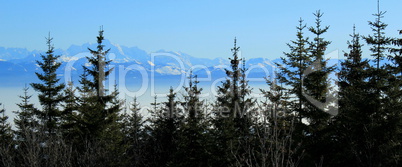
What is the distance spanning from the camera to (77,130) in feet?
87.4

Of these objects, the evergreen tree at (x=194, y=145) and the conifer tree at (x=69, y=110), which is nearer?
the evergreen tree at (x=194, y=145)

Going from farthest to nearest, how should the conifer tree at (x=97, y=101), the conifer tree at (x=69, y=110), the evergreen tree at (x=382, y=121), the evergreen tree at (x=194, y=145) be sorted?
1. the conifer tree at (x=69, y=110)
2. the conifer tree at (x=97, y=101)
3. the evergreen tree at (x=194, y=145)
4. the evergreen tree at (x=382, y=121)

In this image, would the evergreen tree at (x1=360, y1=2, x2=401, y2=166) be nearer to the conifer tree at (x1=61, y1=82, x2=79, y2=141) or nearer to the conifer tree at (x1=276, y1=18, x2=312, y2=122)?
the conifer tree at (x1=276, y1=18, x2=312, y2=122)

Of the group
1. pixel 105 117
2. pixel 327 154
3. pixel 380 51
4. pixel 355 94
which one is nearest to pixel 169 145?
pixel 105 117

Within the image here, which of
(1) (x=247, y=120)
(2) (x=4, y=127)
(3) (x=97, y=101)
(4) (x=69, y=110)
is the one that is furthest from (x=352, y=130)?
(2) (x=4, y=127)

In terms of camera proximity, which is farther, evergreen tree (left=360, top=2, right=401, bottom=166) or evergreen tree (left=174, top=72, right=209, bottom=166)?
evergreen tree (left=174, top=72, right=209, bottom=166)

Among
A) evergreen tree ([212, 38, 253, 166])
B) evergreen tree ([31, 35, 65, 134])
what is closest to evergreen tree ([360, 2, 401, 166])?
evergreen tree ([212, 38, 253, 166])

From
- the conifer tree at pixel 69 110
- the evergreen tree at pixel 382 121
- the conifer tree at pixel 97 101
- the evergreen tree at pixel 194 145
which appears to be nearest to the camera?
the evergreen tree at pixel 382 121

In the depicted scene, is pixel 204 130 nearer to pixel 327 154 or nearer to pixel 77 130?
pixel 327 154

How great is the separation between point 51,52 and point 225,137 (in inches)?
887

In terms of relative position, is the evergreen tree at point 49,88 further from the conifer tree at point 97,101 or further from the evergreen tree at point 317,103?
the evergreen tree at point 317,103

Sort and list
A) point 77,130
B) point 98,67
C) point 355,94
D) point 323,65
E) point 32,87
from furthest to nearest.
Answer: point 32,87 → point 98,67 → point 77,130 → point 323,65 → point 355,94

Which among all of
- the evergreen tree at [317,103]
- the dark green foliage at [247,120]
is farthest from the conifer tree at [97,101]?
the evergreen tree at [317,103]

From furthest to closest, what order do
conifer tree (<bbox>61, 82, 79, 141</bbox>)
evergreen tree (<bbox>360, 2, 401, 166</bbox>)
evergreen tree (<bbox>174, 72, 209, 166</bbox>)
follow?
1. conifer tree (<bbox>61, 82, 79, 141</bbox>)
2. evergreen tree (<bbox>174, 72, 209, 166</bbox>)
3. evergreen tree (<bbox>360, 2, 401, 166</bbox>)
